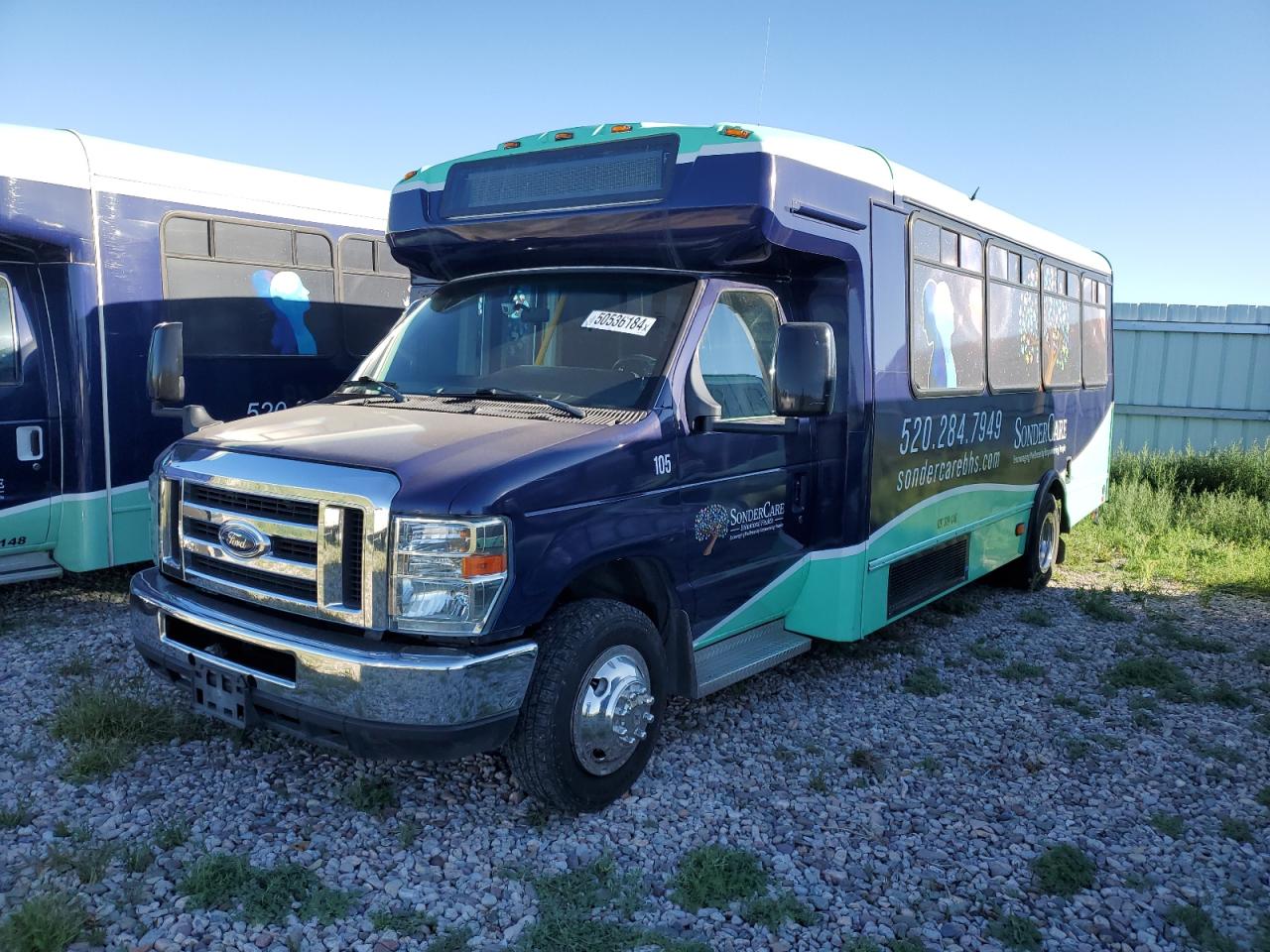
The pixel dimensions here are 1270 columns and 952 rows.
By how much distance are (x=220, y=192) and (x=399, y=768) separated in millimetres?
4970

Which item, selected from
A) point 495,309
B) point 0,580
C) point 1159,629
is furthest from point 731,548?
point 0,580

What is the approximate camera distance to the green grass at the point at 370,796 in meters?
4.13

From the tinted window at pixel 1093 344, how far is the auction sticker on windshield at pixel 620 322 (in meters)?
6.31

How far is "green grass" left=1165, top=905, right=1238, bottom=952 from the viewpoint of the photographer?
3.42m

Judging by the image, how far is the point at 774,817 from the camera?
13.9 ft

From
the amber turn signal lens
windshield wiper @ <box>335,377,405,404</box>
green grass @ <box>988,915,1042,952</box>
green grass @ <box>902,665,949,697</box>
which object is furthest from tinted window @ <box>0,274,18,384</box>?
green grass @ <box>988,915,1042,952</box>

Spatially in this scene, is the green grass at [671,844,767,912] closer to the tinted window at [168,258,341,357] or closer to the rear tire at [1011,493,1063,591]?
the rear tire at [1011,493,1063,591]

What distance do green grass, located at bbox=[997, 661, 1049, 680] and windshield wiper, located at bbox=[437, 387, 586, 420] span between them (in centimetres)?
362

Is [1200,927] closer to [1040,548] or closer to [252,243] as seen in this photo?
[1040,548]

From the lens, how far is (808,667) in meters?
6.20

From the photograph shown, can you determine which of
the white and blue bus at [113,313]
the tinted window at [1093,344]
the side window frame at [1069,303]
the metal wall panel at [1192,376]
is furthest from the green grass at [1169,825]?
the metal wall panel at [1192,376]

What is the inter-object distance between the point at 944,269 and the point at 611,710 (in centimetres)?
379

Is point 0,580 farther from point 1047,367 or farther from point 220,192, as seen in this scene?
point 1047,367

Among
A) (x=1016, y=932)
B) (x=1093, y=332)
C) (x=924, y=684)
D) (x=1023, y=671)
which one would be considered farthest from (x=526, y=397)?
(x=1093, y=332)
